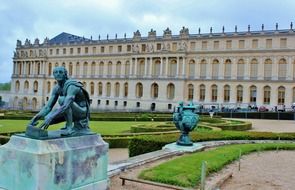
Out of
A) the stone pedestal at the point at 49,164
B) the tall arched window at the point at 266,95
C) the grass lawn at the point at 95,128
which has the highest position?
the tall arched window at the point at 266,95

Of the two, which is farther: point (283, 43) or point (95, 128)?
point (283, 43)

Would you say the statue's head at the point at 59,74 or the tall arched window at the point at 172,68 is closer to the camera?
the statue's head at the point at 59,74

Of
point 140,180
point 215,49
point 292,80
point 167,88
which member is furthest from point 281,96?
point 140,180

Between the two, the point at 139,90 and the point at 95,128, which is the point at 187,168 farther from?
the point at 139,90

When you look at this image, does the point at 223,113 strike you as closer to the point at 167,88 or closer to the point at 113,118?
the point at 113,118

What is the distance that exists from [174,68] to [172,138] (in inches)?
1958

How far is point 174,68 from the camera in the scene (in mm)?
63219

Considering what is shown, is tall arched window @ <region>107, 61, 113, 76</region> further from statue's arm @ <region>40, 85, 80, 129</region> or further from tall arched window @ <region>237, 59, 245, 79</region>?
statue's arm @ <region>40, 85, 80, 129</region>

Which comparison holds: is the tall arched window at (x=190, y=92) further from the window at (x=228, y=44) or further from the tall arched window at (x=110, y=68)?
the tall arched window at (x=110, y=68)

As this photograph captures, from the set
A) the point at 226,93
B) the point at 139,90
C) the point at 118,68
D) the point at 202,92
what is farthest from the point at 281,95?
the point at 118,68

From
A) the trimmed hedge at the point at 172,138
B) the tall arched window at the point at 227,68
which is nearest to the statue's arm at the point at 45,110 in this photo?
the trimmed hedge at the point at 172,138

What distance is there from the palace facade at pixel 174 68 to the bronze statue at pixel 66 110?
52.3 metres

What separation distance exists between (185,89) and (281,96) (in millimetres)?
15829

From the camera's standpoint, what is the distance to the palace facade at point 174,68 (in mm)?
55500
